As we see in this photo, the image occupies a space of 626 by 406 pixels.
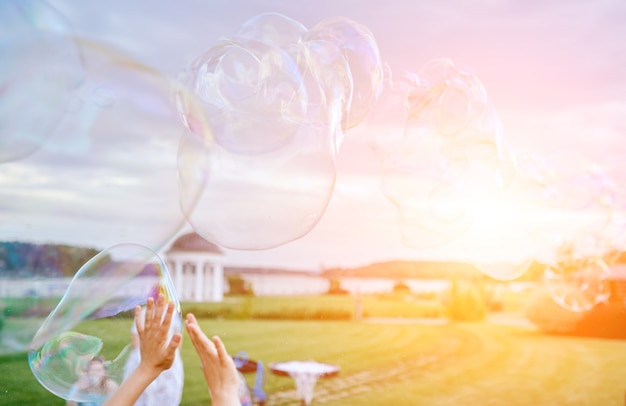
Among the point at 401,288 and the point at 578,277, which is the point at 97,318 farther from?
Answer: the point at 401,288

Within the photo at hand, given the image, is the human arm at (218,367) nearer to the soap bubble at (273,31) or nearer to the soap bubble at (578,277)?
the soap bubble at (273,31)

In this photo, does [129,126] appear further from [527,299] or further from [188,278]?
[527,299]

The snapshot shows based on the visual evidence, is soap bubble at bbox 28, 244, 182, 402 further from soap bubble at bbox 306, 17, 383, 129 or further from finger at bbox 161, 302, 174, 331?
Result: soap bubble at bbox 306, 17, 383, 129

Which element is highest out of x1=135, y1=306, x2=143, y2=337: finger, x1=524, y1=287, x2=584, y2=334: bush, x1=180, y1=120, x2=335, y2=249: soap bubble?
x1=180, y1=120, x2=335, y2=249: soap bubble

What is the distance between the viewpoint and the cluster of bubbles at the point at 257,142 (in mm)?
3041

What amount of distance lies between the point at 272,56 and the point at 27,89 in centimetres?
101

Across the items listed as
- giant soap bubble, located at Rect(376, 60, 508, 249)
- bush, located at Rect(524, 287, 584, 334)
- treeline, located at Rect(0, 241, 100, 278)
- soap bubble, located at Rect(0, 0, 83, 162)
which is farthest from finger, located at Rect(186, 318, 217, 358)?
bush, located at Rect(524, 287, 584, 334)

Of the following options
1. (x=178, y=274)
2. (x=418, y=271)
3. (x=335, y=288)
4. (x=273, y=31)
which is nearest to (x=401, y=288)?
(x=418, y=271)

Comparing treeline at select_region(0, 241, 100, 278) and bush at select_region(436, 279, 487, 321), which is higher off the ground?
treeline at select_region(0, 241, 100, 278)

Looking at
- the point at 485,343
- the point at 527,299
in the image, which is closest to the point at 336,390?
the point at 485,343

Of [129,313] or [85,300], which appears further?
[85,300]

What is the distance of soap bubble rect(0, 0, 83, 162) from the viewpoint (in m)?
2.73

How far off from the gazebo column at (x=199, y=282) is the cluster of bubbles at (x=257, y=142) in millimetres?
5082

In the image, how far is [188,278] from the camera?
8227 millimetres
